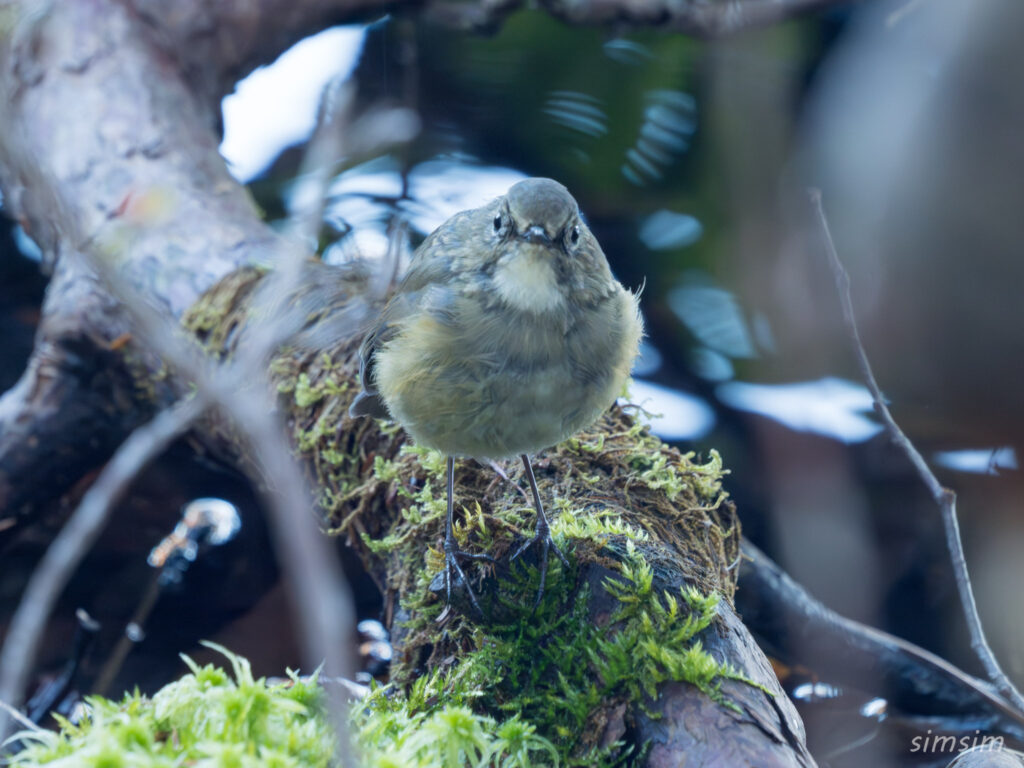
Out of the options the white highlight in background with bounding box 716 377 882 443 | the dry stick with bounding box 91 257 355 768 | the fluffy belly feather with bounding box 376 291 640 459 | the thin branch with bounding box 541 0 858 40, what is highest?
the dry stick with bounding box 91 257 355 768

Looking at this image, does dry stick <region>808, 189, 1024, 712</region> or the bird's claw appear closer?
the bird's claw

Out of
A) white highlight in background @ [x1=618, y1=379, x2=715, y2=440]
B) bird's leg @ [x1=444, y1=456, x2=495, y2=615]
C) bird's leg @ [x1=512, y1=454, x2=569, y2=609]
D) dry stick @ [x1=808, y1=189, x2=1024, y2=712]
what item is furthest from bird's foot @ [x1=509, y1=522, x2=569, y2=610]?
white highlight in background @ [x1=618, y1=379, x2=715, y2=440]

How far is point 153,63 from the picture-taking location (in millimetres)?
4938

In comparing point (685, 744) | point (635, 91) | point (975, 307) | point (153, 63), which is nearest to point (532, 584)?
point (685, 744)

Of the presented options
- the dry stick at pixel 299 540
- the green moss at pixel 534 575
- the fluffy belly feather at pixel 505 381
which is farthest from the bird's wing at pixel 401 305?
→ the dry stick at pixel 299 540

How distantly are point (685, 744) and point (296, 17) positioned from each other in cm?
517

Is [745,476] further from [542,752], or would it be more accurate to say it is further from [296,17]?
[296,17]

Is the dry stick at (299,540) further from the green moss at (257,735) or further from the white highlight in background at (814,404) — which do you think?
the white highlight in background at (814,404)

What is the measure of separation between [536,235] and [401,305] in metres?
0.61

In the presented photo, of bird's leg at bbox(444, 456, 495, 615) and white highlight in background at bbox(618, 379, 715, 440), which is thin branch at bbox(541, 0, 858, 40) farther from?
bird's leg at bbox(444, 456, 495, 615)

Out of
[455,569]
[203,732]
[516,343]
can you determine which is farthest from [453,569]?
[203,732]

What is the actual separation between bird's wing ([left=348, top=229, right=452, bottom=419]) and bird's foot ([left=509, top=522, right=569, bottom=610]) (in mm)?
802

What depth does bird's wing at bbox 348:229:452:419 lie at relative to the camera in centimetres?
272

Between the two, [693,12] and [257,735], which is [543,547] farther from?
[693,12]
